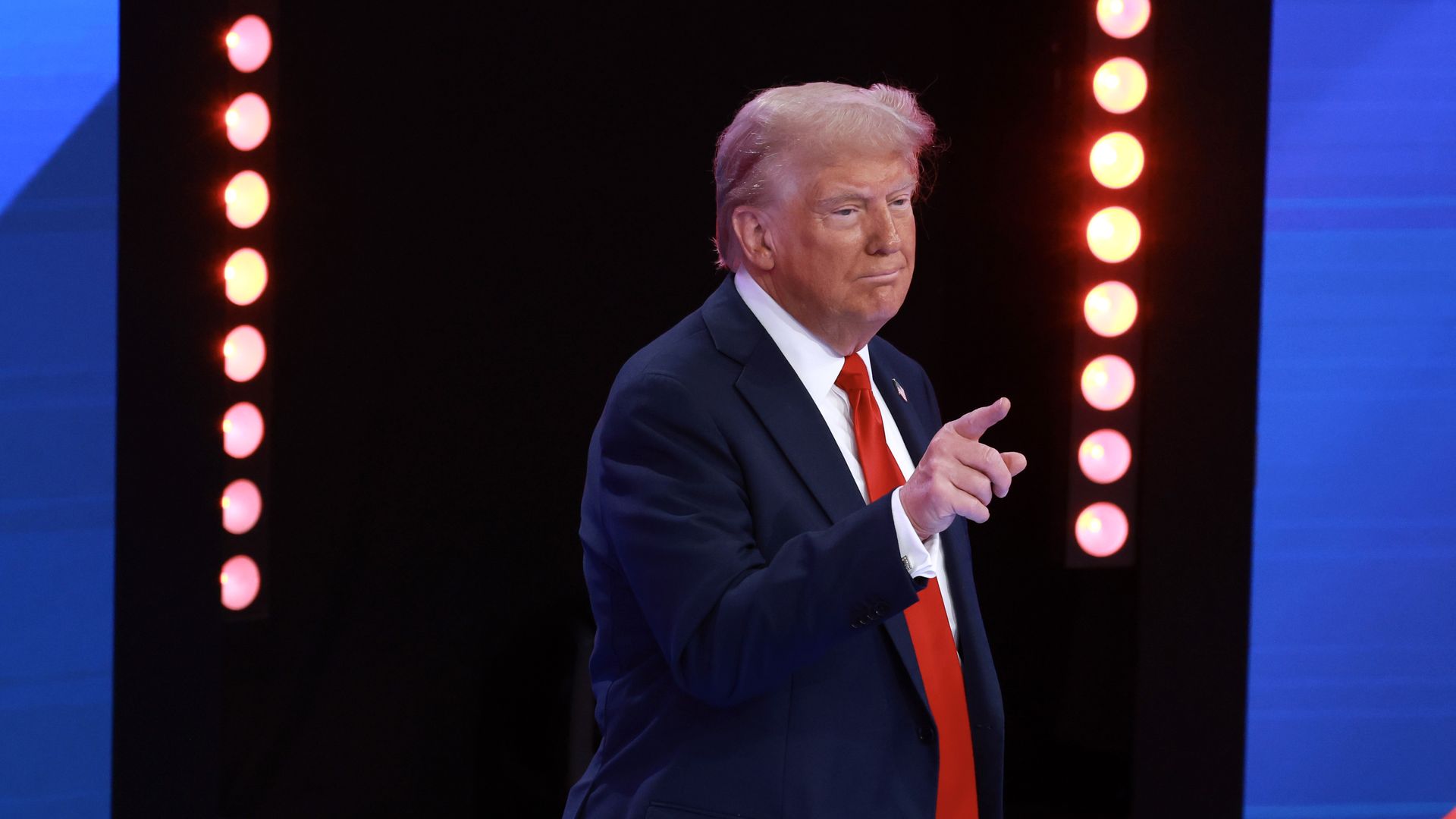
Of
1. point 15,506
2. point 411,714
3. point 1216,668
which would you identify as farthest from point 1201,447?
point 15,506

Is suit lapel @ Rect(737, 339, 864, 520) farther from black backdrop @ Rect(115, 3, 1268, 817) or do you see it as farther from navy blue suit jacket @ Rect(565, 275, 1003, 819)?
black backdrop @ Rect(115, 3, 1268, 817)

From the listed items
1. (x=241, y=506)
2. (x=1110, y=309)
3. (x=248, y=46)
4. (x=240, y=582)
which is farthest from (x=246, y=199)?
(x=1110, y=309)

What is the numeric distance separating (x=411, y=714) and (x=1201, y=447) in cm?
133

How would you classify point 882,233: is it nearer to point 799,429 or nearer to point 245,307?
point 799,429

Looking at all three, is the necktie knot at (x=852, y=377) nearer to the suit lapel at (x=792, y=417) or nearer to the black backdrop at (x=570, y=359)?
the suit lapel at (x=792, y=417)

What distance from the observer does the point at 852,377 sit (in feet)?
4.74

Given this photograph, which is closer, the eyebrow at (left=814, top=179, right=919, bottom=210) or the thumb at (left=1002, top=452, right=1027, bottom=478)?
the thumb at (left=1002, top=452, right=1027, bottom=478)

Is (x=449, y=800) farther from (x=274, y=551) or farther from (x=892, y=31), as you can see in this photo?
(x=892, y=31)

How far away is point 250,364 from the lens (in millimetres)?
1999

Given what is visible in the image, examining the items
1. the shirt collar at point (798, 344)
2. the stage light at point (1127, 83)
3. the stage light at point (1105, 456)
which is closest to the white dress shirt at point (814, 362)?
the shirt collar at point (798, 344)

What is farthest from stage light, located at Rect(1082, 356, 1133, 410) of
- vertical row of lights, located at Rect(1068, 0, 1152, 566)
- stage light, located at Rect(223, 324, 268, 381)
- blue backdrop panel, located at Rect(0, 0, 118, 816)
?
blue backdrop panel, located at Rect(0, 0, 118, 816)

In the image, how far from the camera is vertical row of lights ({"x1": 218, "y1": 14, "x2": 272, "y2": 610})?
1985 mm

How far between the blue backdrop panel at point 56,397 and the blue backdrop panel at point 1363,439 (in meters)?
2.04

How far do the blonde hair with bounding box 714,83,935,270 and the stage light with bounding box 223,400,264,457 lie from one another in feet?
2.99
